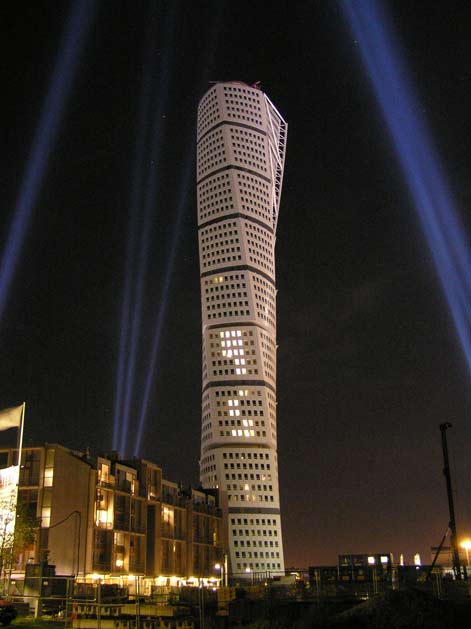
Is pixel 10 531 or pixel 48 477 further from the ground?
pixel 48 477

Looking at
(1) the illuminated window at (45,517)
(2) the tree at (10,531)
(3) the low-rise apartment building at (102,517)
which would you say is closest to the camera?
(2) the tree at (10,531)

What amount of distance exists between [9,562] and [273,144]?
152523mm

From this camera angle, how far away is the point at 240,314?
163875 mm

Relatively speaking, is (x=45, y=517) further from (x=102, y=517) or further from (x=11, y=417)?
(x=11, y=417)

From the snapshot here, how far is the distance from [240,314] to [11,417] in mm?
115804

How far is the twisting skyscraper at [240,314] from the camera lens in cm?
15275

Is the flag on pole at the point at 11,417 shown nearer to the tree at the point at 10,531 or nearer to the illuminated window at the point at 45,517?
the tree at the point at 10,531

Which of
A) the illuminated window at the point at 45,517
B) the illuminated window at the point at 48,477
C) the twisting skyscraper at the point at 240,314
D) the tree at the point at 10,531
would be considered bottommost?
the tree at the point at 10,531

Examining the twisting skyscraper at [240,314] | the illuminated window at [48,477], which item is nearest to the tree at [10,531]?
the illuminated window at [48,477]

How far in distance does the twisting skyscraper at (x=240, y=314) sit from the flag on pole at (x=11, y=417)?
10660 centimetres

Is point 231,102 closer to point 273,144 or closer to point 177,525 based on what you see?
point 273,144

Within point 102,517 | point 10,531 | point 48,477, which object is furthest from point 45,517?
point 10,531

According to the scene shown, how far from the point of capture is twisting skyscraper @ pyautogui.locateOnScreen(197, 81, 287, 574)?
153 meters

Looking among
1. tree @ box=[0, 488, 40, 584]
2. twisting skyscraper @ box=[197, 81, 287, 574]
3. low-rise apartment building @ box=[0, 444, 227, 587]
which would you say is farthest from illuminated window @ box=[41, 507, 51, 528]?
twisting skyscraper @ box=[197, 81, 287, 574]
